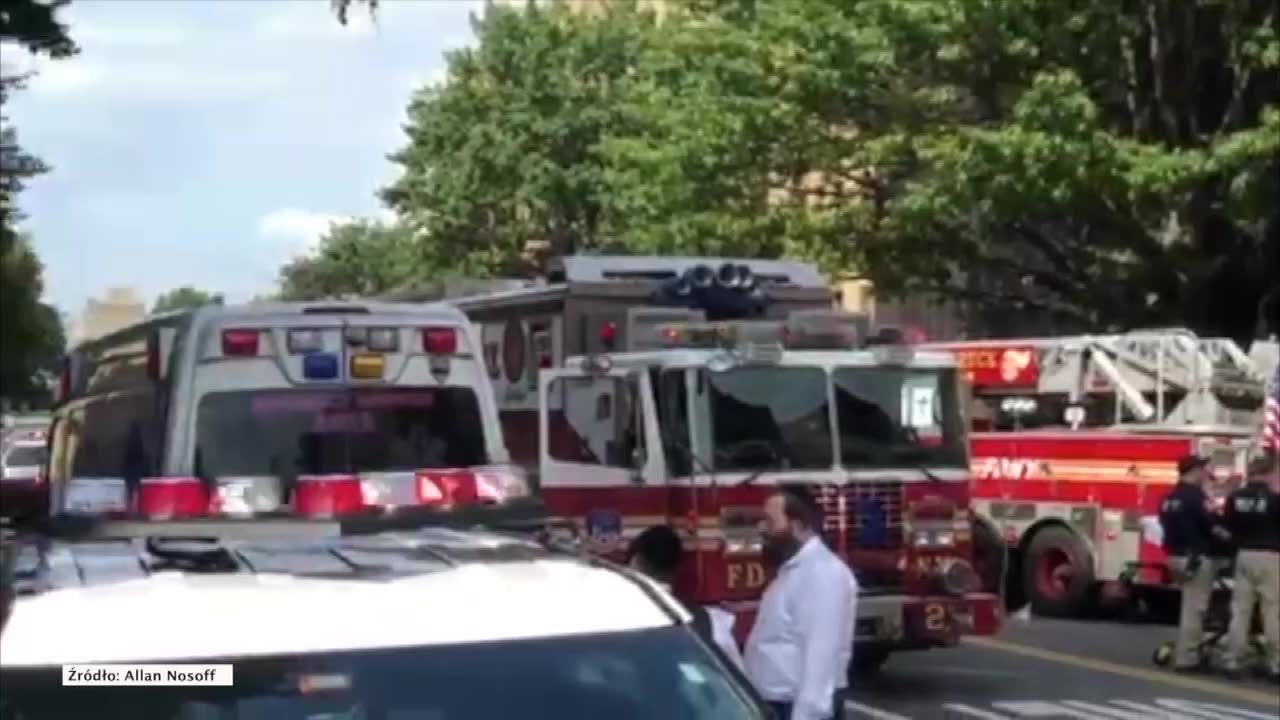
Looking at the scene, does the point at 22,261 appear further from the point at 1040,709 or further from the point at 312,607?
the point at 312,607

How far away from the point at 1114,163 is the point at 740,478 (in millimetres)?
15430

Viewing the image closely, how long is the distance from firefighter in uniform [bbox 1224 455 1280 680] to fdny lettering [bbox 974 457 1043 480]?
20.6ft

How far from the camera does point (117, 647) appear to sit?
15.4ft

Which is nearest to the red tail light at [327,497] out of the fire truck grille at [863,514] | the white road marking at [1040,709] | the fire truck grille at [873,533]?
the fire truck grille at [863,514]

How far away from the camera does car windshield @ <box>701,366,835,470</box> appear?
16969mm

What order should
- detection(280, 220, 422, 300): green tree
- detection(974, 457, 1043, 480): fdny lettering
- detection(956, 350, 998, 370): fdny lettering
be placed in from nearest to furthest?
detection(974, 457, 1043, 480): fdny lettering
detection(956, 350, 998, 370): fdny lettering
detection(280, 220, 422, 300): green tree

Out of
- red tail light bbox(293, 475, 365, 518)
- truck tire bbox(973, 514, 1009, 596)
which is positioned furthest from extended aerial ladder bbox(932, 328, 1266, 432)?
red tail light bbox(293, 475, 365, 518)

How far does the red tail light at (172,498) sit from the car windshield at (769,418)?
4670mm

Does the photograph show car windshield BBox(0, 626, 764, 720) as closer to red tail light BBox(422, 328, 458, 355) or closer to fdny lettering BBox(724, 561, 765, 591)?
red tail light BBox(422, 328, 458, 355)

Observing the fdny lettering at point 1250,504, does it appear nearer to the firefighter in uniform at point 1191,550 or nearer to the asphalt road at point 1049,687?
the firefighter in uniform at point 1191,550

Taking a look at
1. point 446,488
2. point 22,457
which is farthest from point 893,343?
point 22,457

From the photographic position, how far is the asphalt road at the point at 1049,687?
56.7 ft

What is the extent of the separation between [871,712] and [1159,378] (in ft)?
33.6

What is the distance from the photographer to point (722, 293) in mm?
20031
